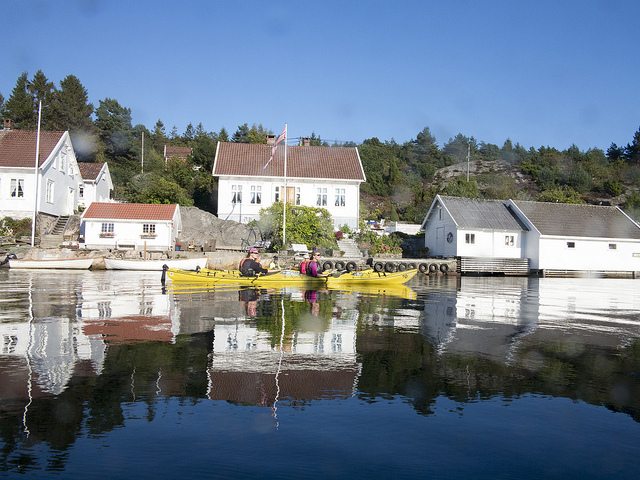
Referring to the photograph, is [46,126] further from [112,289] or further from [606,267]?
[606,267]

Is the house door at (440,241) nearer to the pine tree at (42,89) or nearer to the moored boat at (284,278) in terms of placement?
the moored boat at (284,278)

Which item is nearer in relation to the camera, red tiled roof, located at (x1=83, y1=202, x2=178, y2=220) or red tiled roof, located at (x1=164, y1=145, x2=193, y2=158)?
red tiled roof, located at (x1=83, y1=202, x2=178, y2=220)

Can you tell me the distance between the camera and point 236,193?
4844cm

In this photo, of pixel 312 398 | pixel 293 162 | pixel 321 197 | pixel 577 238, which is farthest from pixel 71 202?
pixel 312 398

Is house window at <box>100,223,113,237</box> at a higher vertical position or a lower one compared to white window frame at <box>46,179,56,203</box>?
lower

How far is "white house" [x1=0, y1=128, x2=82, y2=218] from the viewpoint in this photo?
42781mm

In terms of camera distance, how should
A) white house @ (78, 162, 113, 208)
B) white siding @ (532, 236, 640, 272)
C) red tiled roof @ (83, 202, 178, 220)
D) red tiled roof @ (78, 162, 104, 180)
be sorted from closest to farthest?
red tiled roof @ (83, 202, 178, 220), white siding @ (532, 236, 640, 272), white house @ (78, 162, 113, 208), red tiled roof @ (78, 162, 104, 180)

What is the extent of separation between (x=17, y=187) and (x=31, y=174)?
4.62 feet

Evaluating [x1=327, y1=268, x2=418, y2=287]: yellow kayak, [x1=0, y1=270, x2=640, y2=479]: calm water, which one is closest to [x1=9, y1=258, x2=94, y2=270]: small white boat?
[x1=327, y1=268, x2=418, y2=287]: yellow kayak

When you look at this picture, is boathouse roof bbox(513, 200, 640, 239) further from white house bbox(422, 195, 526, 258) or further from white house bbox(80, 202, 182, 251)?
white house bbox(80, 202, 182, 251)

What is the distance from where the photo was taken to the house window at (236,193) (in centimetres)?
4838

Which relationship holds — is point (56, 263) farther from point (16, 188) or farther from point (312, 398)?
point (312, 398)

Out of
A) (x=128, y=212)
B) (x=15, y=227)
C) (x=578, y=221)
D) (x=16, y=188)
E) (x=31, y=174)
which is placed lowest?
(x=15, y=227)

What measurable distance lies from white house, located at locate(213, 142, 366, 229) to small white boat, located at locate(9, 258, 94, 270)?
13.2 meters
